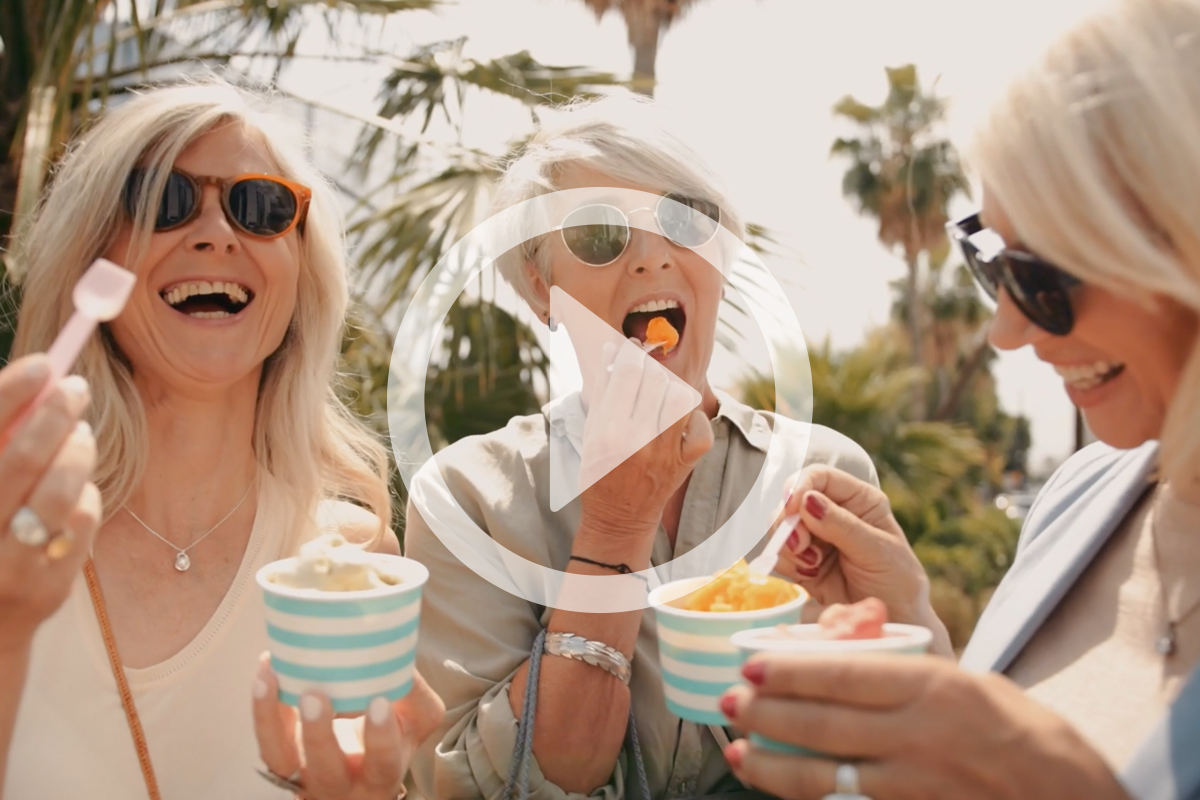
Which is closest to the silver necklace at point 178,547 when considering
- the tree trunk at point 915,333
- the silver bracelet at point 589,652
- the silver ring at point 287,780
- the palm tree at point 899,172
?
the silver ring at point 287,780

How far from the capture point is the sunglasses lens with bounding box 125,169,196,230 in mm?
1855

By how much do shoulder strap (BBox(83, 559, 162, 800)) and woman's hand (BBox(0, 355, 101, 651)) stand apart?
2.22ft

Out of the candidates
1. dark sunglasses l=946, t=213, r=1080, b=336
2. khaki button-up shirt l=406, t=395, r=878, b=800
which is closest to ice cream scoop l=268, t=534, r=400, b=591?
khaki button-up shirt l=406, t=395, r=878, b=800

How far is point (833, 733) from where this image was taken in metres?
1.00

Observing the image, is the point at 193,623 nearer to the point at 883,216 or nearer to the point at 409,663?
the point at 409,663

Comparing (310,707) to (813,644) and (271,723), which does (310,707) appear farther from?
(813,644)

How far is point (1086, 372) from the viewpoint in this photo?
51.9 inches

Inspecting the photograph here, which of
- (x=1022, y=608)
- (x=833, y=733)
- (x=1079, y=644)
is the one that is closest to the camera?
(x=833, y=733)

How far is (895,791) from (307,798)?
88cm

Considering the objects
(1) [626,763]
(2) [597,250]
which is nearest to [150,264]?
(2) [597,250]

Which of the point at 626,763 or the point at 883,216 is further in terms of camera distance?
the point at 883,216

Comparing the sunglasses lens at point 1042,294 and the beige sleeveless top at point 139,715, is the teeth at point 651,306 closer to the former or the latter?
the sunglasses lens at point 1042,294

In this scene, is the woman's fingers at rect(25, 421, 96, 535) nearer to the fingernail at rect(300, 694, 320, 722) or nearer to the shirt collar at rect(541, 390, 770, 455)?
the fingernail at rect(300, 694, 320, 722)

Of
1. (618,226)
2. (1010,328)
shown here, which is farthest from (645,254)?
(1010,328)
